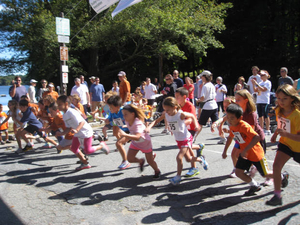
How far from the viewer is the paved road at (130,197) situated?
347 cm

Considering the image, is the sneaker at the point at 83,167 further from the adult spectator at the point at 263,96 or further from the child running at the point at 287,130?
the adult spectator at the point at 263,96

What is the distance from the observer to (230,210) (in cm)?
357

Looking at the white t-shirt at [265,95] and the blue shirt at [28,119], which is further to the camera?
the white t-shirt at [265,95]

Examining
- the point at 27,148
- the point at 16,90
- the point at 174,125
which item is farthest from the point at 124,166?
the point at 16,90

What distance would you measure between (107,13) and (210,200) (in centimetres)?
1532

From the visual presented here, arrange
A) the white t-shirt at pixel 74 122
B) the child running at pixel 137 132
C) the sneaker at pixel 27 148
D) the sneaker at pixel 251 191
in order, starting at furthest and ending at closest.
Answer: the sneaker at pixel 27 148
the white t-shirt at pixel 74 122
the child running at pixel 137 132
the sneaker at pixel 251 191

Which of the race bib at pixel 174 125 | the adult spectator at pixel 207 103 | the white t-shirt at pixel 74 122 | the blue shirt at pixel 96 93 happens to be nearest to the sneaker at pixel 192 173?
the race bib at pixel 174 125

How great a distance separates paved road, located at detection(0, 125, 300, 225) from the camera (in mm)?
3467

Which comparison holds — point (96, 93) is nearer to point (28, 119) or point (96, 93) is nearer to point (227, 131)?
point (28, 119)

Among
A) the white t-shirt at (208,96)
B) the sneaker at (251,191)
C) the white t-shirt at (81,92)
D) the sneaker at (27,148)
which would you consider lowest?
the sneaker at (251,191)

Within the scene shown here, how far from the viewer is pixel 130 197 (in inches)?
162

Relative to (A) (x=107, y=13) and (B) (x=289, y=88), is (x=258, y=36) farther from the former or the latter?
(B) (x=289, y=88)

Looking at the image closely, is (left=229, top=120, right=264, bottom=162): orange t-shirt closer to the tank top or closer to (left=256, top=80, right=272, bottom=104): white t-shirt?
the tank top

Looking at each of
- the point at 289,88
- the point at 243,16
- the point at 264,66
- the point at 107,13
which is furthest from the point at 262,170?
the point at 243,16
